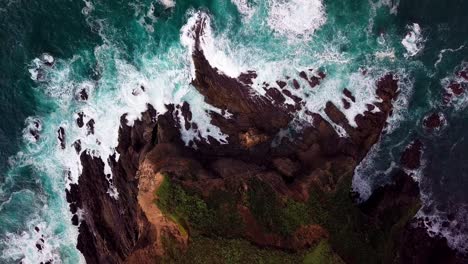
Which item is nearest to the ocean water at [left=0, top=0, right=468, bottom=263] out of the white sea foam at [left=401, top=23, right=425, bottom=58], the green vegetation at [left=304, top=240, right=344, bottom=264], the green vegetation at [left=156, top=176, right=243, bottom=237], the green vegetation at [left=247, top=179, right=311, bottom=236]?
the white sea foam at [left=401, top=23, right=425, bottom=58]

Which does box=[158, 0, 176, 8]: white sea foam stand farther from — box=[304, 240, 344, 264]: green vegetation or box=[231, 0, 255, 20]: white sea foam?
box=[304, 240, 344, 264]: green vegetation

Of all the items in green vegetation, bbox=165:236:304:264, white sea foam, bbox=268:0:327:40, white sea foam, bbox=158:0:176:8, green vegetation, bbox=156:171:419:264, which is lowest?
green vegetation, bbox=165:236:304:264

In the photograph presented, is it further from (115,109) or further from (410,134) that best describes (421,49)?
(115,109)

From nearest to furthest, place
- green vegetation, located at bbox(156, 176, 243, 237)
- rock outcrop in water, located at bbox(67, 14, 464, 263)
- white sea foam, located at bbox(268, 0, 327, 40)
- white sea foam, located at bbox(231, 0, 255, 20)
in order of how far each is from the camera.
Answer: green vegetation, located at bbox(156, 176, 243, 237) → rock outcrop in water, located at bbox(67, 14, 464, 263) → white sea foam, located at bbox(268, 0, 327, 40) → white sea foam, located at bbox(231, 0, 255, 20)

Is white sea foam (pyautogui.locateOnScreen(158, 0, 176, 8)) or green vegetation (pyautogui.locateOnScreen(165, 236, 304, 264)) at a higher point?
white sea foam (pyautogui.locateOnScreen(158, 0, 176, 8))

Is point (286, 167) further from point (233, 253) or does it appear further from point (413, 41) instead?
point (413, 41)

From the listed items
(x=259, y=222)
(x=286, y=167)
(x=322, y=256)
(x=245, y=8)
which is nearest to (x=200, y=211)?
(x=259, y=222)

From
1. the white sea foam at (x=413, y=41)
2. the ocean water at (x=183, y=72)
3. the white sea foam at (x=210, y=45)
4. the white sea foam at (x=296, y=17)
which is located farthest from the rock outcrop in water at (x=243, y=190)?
the white sea foam at (x=296, y=17)
